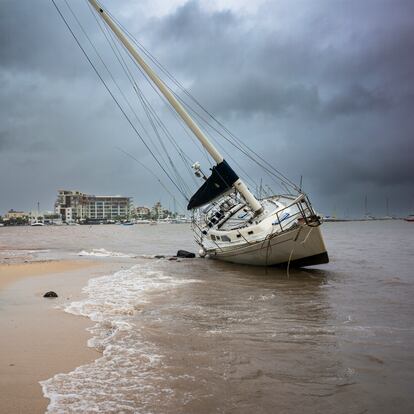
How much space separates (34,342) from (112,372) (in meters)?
2.26

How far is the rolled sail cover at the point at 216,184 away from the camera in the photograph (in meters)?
23.2

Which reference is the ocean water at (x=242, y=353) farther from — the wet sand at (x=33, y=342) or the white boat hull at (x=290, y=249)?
the white boat hull at (x=290, y=249)

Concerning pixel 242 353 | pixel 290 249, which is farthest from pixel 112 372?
pixel 290 249

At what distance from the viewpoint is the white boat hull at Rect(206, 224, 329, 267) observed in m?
19.5

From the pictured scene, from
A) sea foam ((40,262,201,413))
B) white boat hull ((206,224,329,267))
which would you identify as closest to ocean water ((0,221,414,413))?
sea foam ((40,262,201,413))

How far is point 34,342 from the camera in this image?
757 cm

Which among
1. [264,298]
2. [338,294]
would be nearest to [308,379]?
[264,298]

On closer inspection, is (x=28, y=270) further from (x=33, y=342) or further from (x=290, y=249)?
(x=33, y=342)

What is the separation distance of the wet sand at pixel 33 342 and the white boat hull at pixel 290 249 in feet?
32.4

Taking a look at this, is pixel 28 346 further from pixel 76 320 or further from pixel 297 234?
pixel 297 234

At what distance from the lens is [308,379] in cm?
602

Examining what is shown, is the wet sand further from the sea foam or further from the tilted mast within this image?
the tilted mast

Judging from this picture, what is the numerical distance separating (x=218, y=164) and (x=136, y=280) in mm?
9327

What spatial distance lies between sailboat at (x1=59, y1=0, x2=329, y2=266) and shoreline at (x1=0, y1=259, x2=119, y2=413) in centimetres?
1002
